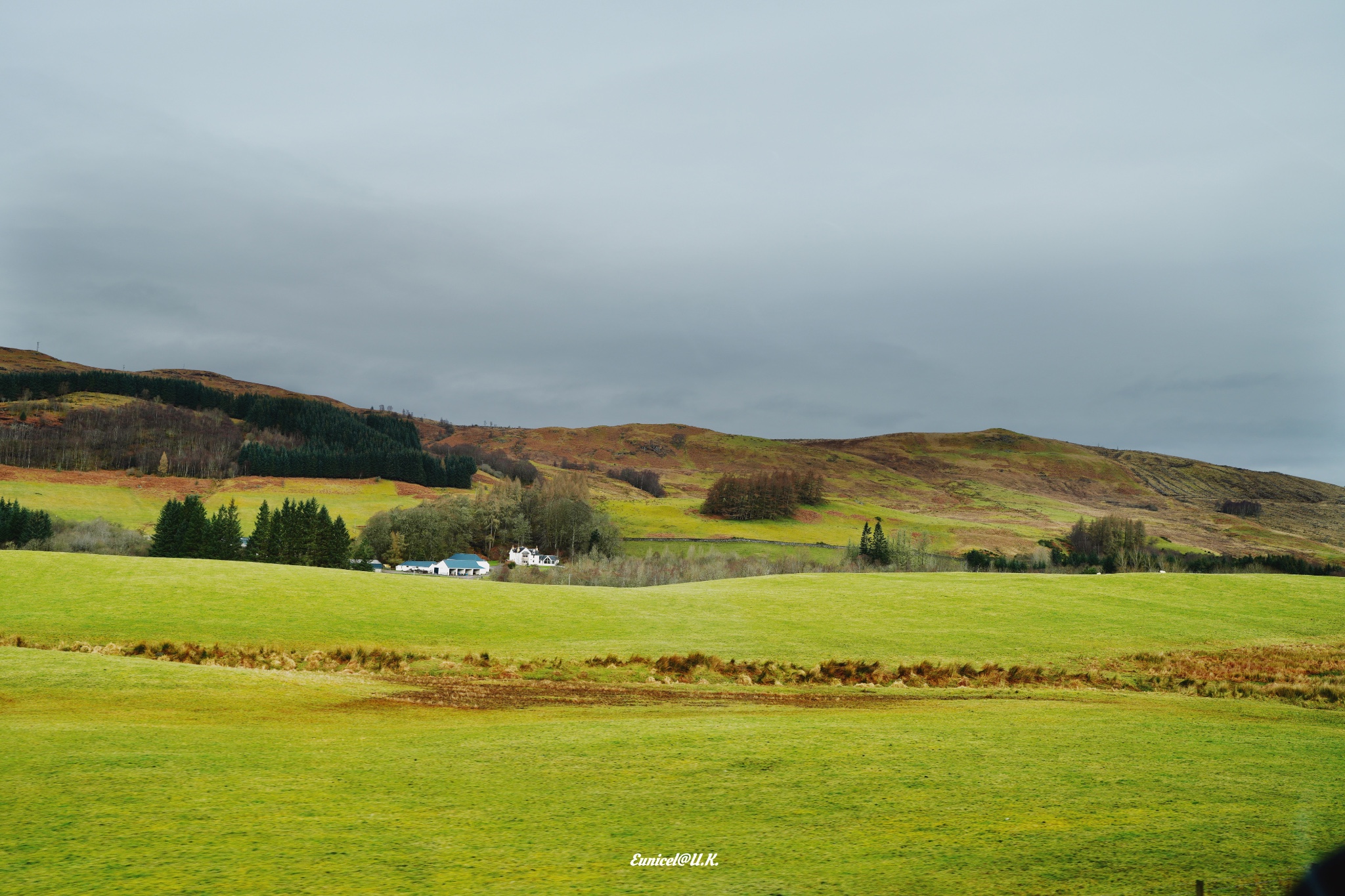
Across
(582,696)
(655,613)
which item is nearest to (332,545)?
(655,613)

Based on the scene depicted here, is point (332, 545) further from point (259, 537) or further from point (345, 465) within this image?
point (345, 465)

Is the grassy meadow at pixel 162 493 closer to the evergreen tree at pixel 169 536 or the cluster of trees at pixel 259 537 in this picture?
the evergreen tree at pixel 169 536

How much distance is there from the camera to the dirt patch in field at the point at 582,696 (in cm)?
2236

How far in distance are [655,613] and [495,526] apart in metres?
104

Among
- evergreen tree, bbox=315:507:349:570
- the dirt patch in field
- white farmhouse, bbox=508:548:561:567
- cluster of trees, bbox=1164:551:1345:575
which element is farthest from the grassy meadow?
cluster of trees, bbox=1164:551:1345:575

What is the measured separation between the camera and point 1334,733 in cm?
1694

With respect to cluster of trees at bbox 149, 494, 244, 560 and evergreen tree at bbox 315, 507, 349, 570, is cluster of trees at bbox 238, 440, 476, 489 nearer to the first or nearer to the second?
evergreen tree at bbox 315, 507, 349, 570

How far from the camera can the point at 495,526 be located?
140875 millimetres

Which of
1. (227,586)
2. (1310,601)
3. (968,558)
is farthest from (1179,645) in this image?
(968,558)

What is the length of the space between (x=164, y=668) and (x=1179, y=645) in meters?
39.9

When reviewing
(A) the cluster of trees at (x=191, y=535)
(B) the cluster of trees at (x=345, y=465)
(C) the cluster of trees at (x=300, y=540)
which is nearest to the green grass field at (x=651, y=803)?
(A) the cluster of trees at (x=191, y=535)

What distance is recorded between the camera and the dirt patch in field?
22.4m

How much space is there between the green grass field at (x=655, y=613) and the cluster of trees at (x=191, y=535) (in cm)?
4816

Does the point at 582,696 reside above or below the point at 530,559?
above
